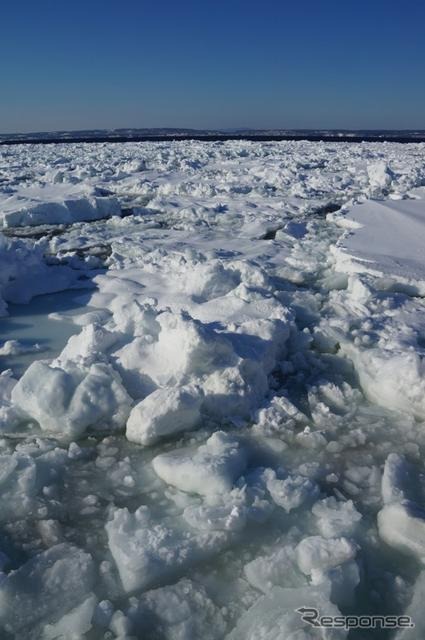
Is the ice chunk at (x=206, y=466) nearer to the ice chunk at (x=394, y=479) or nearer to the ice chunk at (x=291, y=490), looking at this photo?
the ice chunk at (x=291, y=490)

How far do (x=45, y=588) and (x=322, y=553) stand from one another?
45.4 inches

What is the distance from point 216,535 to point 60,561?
2.23 feet

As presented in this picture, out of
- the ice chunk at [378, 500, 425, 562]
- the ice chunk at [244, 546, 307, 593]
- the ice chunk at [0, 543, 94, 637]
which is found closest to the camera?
the ice chunk at [0, 543, 94, 637]

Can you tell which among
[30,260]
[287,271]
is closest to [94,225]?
[30,260]

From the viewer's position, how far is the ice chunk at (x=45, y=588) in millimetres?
2076

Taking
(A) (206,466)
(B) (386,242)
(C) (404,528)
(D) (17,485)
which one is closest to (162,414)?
(A) (206,466)

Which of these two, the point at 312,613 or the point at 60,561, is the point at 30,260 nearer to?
the point at 60,561

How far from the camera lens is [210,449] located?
2996mm

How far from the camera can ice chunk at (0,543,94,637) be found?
2.08m

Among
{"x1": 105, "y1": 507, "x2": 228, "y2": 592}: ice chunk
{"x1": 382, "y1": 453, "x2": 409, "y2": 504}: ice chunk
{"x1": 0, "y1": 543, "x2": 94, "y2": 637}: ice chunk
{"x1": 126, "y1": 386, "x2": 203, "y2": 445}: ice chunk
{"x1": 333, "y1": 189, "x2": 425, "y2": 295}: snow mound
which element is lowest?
{"x1": 0, "y1": 543, "x2": 94, "y2": 637}: ice chunk

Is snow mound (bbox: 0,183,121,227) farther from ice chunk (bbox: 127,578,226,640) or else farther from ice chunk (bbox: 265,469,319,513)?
ice chunk (bbox: 127,578,226,640)

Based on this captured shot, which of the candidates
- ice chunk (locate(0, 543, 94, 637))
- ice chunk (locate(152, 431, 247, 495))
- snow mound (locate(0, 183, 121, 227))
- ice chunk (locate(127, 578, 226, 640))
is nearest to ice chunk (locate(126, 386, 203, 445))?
ice chunk (locate(152, 431, 247, 495))

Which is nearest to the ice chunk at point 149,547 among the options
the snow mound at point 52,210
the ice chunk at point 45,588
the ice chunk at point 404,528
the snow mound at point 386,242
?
the ice chunk at point 45,588

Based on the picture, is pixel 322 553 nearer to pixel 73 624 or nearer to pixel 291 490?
pixel 291 490
